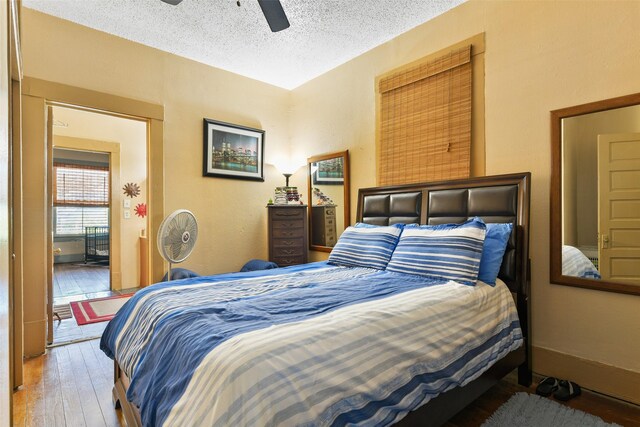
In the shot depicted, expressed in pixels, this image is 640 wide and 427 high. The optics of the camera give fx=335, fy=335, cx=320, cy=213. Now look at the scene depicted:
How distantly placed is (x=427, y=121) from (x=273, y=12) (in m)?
1.62

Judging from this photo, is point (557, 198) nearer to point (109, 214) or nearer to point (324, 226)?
point (324, 226)

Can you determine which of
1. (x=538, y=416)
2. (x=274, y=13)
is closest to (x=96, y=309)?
(x=274, y=13)

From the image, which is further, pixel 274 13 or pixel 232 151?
pixel 232 151

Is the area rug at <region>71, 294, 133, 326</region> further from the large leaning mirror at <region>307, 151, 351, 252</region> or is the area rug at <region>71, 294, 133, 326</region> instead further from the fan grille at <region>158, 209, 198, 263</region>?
the large leaning mirror at <region>307, 151, 351, 252</region>

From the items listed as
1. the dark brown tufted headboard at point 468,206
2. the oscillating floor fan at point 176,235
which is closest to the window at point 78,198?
the oscillating floor fan at point 176,235

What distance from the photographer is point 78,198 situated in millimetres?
7555

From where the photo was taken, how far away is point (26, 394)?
2109mm

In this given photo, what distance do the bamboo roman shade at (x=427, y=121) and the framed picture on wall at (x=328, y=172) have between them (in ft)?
1.94

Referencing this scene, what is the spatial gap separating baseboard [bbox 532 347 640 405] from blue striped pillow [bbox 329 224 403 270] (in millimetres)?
1238

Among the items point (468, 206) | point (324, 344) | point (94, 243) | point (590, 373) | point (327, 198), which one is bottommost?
point (590, 373)

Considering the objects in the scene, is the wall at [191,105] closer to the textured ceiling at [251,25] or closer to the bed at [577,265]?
the textured ceiling at [251,25]

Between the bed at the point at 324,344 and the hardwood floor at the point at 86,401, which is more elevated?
the bed at the point at 324,344

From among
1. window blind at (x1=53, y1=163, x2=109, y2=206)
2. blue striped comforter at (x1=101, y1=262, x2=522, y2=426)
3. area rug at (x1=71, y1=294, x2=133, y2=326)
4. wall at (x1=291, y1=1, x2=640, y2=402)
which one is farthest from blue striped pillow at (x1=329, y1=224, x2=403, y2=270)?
window blind at (x1=53, y1=163, x2=109, y2=206)

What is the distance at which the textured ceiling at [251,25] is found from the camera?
2783mm
